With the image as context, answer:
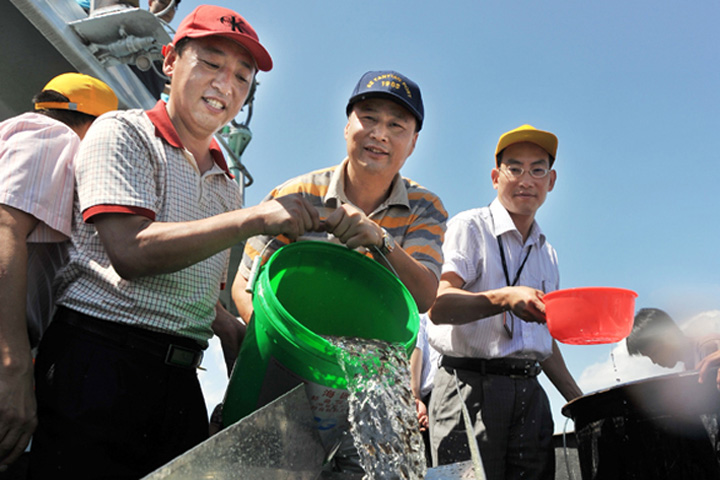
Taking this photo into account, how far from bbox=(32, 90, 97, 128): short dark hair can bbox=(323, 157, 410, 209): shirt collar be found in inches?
39.0

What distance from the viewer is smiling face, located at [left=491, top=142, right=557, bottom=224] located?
3.12 metres

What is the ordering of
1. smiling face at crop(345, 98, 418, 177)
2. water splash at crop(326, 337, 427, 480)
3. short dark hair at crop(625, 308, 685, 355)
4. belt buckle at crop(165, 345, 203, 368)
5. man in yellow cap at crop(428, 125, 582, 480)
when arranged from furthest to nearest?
short dark hair at crop(625, 308, 685, 355) → man in yellow cap at crop(428, 125, 582, 480) → smiling face at crop(345, 98, 418, 177) → belt buckle at crop(165, 345, 203, 368) → water splash at crop(326, 337, 427, 480)

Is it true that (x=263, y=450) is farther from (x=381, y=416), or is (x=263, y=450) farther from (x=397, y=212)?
(x=397, y=212)

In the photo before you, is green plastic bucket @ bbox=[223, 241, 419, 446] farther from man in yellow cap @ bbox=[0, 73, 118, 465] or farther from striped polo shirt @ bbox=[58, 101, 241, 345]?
man in yellow cap @ bbox=[0, 73, 118, 465]

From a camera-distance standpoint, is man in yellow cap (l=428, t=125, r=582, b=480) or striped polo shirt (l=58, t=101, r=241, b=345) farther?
man in yellow cap (l=428, t=125, r=582, b=480)

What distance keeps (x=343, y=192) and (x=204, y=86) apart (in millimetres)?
629

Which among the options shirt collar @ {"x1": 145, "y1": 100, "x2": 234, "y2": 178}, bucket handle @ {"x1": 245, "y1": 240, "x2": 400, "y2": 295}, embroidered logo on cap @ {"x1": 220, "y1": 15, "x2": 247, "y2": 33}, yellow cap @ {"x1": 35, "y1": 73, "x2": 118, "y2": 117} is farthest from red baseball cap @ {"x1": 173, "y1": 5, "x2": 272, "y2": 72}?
yellow cap @ {"x1": 35, "y1": 73, "x2": 118, "y2": 117}

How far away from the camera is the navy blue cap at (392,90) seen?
2209mm

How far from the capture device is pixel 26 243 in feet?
5.31

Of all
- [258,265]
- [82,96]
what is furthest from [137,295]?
[82,96]

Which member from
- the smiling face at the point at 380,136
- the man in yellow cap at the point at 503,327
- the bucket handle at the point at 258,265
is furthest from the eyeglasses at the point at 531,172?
the bucket handle at the point at 258,265

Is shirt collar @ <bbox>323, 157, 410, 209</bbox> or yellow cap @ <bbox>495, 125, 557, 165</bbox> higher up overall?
yellow cap @ <bbox>495, 125, 557, 165</bbox>

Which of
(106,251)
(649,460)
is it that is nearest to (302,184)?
(106,251)

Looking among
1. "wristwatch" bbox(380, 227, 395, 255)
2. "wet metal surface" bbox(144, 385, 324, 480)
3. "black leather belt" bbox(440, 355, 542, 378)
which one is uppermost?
"wristwatch" bbox(380, 227, 395, 255)
